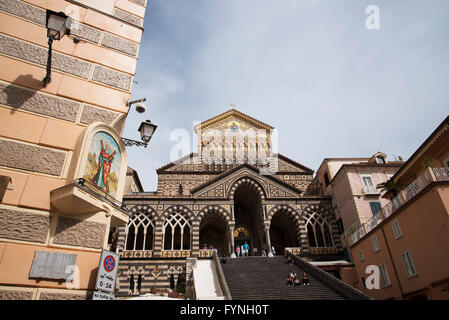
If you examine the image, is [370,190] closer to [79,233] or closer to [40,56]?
[79,233]

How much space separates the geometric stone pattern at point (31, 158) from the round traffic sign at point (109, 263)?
159cm

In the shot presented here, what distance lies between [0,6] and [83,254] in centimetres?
490

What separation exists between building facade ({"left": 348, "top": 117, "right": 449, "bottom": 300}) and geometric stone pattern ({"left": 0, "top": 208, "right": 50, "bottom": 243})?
1536 centimetres

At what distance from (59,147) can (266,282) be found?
14.6 meters

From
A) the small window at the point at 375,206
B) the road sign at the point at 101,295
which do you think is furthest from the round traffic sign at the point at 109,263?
the small window at the point at 375,206

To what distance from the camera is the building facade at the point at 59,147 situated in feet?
12.9

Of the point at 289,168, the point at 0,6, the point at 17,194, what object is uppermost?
the point at 289,168

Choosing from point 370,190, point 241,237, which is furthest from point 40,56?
point 370,190

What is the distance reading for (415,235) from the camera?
1472 centimetres

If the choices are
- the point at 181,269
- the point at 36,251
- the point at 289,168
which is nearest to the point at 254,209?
the point at 289,168

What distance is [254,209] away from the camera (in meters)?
28.3

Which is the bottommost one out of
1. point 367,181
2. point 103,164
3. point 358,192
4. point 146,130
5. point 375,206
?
point 103,164

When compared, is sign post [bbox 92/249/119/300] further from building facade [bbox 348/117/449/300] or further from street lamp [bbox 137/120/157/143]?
building facade [bbox 348/117/449/300]
